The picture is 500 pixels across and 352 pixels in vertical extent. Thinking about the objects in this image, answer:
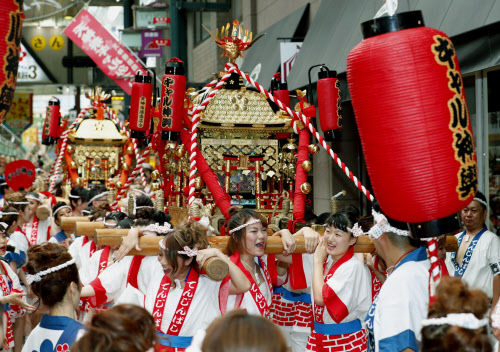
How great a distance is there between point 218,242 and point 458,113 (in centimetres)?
225

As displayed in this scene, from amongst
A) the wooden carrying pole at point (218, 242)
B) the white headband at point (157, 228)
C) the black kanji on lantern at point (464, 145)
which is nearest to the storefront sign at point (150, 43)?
the white headband at point (157, 228)

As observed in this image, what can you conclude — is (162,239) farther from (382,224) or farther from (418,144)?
(418,144)

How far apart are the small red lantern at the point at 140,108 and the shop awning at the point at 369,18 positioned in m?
3.05

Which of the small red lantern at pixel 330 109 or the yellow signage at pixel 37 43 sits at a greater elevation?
the yellow signage at pixel 37 43

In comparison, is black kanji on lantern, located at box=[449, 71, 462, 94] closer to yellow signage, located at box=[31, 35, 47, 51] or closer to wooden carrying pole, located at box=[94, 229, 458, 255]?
wooden carrying pole, located at box=[94, 229, 458, 255]

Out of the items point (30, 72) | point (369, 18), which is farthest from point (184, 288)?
point (30, 72)

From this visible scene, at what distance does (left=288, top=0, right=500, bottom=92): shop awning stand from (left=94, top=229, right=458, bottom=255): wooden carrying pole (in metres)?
2.40

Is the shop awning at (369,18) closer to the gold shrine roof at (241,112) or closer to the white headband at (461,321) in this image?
the gold shrine roof at (241,112)

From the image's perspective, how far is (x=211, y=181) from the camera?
23.1ft

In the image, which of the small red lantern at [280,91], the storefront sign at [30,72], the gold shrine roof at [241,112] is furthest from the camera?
the storefront sign at [30,72]

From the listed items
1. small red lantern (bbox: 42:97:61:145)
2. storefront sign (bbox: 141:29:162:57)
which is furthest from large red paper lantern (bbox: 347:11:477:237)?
storefront sign (bbox: 141:29:162:57)

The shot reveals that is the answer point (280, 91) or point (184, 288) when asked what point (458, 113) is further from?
point (280, 91)

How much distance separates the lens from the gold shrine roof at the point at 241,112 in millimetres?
7512

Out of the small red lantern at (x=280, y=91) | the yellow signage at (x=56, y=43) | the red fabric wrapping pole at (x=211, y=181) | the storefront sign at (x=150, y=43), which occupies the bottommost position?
the red fabric wrapping pole at (x=211, y=181)
